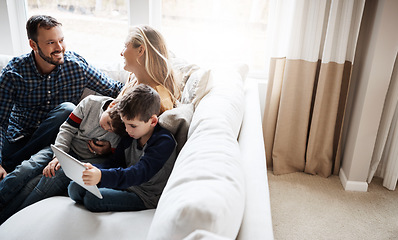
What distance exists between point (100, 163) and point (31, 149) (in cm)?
43

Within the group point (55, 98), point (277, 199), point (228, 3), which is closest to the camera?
point (55, 98)

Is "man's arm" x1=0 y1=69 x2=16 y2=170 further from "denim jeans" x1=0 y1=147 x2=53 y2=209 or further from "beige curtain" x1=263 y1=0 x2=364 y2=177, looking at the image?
"beige curtain" x1=263 y1=0 x2=364 y2=177

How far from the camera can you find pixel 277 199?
2.28 meters

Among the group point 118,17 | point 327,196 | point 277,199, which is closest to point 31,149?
→ point 118,17

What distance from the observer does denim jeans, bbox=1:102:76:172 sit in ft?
5.92

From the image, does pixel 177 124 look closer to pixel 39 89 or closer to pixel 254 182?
pixel 254 182

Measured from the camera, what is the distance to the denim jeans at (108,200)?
135 centimetres

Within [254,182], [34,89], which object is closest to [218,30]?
[34,89]

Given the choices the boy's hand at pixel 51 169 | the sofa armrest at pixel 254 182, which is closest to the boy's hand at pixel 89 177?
the boy's hand at pixel 51 169

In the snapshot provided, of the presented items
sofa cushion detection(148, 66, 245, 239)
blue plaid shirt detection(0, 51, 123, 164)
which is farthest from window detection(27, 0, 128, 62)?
sofa cushion detection(148, 66, 245, 239)

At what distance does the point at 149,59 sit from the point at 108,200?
0.74 meters

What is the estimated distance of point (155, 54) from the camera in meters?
1.78

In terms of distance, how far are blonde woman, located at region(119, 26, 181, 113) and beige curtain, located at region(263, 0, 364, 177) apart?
92 cm

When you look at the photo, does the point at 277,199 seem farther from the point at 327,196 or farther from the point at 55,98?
the point at 55,98
